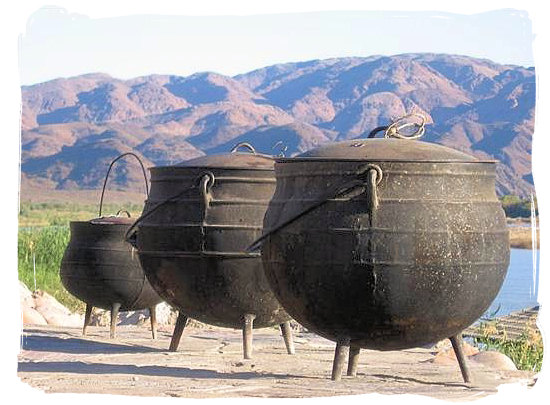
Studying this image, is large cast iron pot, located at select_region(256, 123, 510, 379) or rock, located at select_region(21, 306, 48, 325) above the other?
large cast iron pot, located at select_region(256, 123, 510, 379)

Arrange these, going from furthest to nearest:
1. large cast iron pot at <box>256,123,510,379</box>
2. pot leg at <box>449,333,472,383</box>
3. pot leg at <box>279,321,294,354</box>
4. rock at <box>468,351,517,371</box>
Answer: pot leg at <box>279,321,294,354</box> → rock at <box>468,351,517,371</box> → pot leg at <box>449,333,472,383</box> → large cast iron pot at <box>256,123,510,379</box>

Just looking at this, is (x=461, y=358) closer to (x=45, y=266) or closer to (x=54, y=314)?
(x=54, y=314)

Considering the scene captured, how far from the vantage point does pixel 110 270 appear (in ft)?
35.6

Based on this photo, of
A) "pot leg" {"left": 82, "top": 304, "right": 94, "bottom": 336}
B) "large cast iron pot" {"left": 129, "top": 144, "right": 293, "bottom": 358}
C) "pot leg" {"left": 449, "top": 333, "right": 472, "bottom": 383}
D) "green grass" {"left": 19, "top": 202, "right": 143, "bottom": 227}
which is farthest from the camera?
"green grass" {"left": 19, "top": 202, "right": 143, "bottom": 227}

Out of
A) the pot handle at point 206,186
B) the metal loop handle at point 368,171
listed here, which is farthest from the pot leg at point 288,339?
the metal loop handle at point 368,171

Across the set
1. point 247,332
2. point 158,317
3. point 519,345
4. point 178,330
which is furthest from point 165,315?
point 247,332

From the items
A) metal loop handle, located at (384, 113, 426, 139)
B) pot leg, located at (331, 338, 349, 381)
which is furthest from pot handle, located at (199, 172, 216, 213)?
pot leg, located at (331, 338, 349, 381)

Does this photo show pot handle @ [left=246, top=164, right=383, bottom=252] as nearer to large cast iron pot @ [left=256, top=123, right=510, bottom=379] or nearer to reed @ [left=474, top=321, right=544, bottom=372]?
large cast iron pot @ [left=256, top=123, right=510, bottom=379]

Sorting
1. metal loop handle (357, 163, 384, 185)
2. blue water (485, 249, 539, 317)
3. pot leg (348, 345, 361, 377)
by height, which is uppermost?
metal loop handle (357, 163, 384, 185)

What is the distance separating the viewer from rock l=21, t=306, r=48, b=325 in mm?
12843

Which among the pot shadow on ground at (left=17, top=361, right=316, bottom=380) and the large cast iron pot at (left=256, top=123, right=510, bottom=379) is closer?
the large cast iron pot at (left=256, top=123, right=510, bottom=379)

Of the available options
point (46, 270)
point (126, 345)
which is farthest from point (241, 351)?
point (46, 270)

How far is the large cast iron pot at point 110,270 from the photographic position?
10.8 metres

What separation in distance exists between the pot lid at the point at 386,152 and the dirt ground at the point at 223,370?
4.45ft
